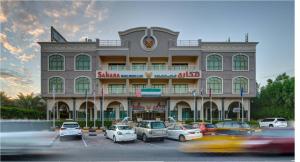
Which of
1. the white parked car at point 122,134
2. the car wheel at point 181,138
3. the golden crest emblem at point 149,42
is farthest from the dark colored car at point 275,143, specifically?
the golden crest emblem at point 149,42

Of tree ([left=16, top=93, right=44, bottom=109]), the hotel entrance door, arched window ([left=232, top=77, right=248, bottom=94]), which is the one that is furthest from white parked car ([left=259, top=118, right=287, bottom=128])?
tree ([left=16, top=93, right=44, bottom=109])

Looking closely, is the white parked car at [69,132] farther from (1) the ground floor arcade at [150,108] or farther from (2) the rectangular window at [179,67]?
(2) the rectangular window at [179,67]

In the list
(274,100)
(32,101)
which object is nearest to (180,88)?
(274,100)

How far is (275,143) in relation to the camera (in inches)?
363

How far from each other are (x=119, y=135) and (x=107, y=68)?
58.7 feet

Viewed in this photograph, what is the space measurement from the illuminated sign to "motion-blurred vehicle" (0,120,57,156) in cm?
1987

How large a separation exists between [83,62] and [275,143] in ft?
79.4

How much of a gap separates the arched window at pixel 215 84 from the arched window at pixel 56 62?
16310 mm

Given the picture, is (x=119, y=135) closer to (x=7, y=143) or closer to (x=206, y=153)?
(x=206, y=153)

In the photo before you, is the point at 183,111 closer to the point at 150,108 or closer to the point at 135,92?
the point at 150,108

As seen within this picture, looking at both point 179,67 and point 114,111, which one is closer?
point 179,67

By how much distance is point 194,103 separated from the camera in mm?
29875
